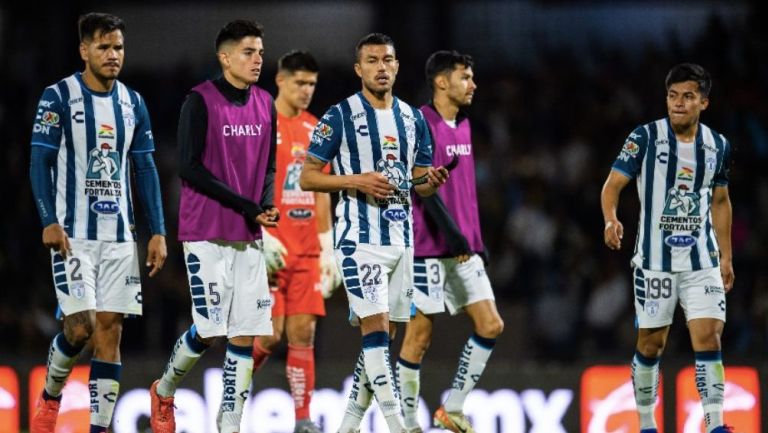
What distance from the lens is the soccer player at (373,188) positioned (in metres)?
7.35

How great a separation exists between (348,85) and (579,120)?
2.73 meters

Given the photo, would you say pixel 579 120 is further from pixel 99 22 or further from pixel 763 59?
pixel 99 22

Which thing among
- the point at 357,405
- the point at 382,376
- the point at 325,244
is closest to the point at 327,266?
the point at 325,244

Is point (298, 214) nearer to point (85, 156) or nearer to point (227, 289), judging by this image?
point (227, 289)

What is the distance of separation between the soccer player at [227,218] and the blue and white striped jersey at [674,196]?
7.13 feet

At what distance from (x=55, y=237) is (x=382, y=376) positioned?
1870 millimetres

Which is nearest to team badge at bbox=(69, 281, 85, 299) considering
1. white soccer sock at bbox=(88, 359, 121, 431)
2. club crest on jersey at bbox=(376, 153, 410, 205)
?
white soccer sock at bbox=(88, 359, 121, 431)

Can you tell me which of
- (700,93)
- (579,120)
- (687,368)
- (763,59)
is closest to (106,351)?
(700,93)

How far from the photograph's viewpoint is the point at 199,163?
23.9ft

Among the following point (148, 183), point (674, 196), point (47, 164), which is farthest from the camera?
point (674, 196)

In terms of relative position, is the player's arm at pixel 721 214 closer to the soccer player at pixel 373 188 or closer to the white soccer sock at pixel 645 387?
the white soccer sock at pixel 645 387

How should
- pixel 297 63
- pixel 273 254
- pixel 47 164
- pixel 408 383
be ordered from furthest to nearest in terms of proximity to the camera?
pixel 297 63 < pixel 273 254 < pixel 408 383 < pixel 47 164

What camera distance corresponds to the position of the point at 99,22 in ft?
24.4

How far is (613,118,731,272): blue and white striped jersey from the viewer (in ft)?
25.6
